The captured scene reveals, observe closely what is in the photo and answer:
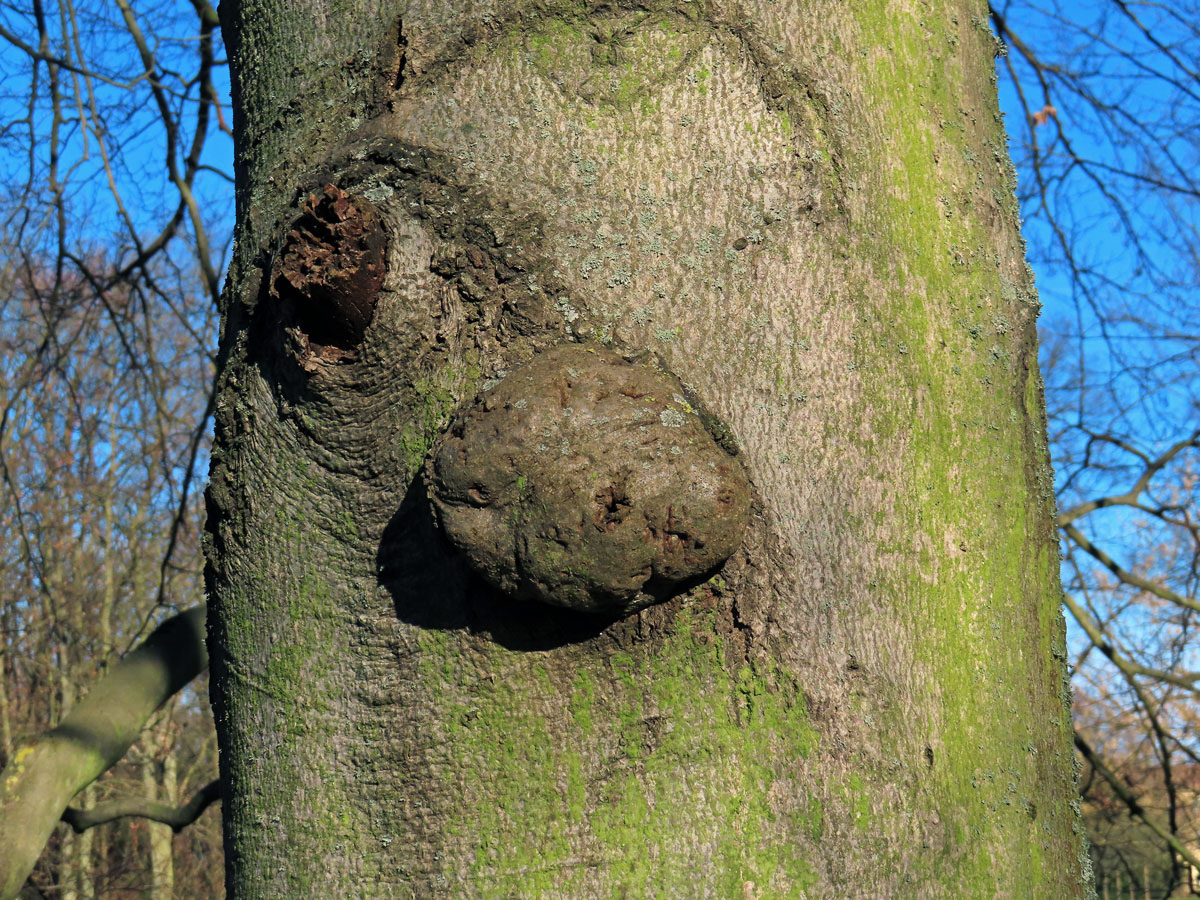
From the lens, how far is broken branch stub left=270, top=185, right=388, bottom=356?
2.49ft

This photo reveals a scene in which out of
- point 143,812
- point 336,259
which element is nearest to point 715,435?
point 336,259

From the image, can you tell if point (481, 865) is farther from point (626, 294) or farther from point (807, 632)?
point (626, 294)

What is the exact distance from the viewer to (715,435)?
756 millimetres

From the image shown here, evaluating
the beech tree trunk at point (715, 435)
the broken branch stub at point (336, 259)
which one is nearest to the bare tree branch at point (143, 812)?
the beech tree trunk at point (715, 435)

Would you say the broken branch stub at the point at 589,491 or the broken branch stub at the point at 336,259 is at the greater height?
the broken branch stub at the point at 336,259

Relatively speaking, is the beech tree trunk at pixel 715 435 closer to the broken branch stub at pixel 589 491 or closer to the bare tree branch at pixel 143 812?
the broken branch stub at pixel 589 491

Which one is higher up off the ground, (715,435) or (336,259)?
(336,259)

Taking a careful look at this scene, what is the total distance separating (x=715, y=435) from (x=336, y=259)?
34 centimetres

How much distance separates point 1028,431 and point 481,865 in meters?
0.61

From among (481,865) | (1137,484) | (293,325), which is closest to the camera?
(481,865)

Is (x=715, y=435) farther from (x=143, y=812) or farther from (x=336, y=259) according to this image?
(x=143, y=812)

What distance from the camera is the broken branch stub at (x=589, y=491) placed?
0.71 meters

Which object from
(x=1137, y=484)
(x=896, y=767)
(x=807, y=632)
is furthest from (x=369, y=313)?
(x=1137, y=484)

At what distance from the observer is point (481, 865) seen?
0.70 m
